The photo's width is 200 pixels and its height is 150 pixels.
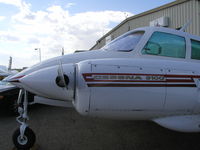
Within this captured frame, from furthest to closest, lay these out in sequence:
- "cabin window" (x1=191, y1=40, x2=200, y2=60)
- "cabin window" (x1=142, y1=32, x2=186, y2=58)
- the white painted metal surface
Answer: "cabin window" (x1=191, y1=40, x2=200, y2=60) → "cabin window" (x1=142, y1=32, x2=186, y2=58) → the white painted metal surface

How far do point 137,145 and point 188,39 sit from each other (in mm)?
2224

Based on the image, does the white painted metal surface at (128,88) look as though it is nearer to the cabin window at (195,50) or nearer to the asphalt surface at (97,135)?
the cabin window at (195,50)

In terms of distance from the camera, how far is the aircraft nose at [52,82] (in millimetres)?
2463

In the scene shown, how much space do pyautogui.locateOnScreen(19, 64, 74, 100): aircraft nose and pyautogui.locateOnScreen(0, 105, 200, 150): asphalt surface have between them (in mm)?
1199

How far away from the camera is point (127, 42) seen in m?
3.58

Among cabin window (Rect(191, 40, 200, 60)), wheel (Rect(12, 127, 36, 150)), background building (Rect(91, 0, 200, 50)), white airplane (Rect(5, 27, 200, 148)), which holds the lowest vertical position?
wheel (Rect(12, 127, 36, 150))

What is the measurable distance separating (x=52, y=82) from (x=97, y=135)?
1867 mm

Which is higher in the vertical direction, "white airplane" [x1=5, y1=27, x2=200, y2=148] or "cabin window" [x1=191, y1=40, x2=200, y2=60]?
"cabin window" [x1=191, y1=40, x2=200, y2=60]

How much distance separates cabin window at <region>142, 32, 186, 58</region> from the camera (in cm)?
330

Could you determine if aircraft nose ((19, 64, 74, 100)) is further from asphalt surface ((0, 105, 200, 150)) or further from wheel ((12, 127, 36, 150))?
asphalt surface ((0, 105, 200, 150))

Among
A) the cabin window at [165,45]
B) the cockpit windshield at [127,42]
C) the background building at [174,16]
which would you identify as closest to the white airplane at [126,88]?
the cabin window at [165,45]

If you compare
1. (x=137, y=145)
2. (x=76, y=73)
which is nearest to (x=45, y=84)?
(x=76, y=73)

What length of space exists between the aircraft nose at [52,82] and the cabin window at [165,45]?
147 cm

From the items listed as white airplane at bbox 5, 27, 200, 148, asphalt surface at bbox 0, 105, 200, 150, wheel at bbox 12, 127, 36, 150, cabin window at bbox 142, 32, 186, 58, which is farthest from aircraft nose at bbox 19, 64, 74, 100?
cabin window at bbox 142, 32, 186, 58
